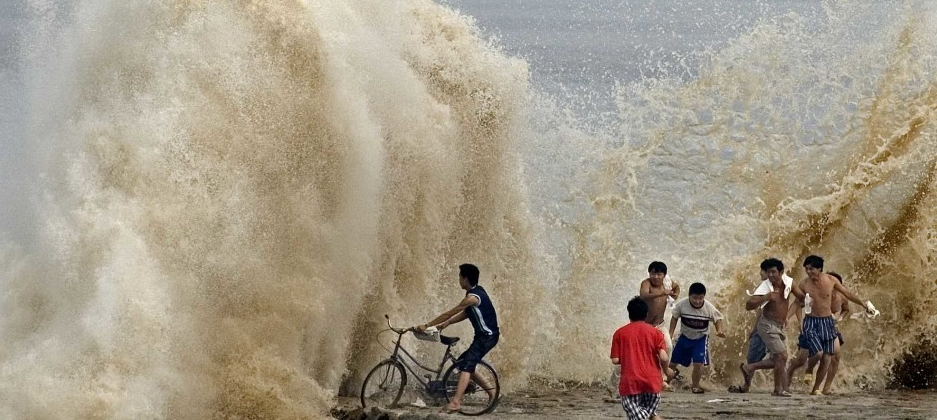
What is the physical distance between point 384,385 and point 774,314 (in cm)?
442

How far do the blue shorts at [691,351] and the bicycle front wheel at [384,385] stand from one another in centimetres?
352

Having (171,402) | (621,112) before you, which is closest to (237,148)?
(171,402)

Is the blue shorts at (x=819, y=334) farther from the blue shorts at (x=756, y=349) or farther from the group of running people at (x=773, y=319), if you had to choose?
the blue shorts at (x=756, y=349)

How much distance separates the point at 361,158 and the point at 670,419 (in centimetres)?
418

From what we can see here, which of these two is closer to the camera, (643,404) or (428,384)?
(643,404)

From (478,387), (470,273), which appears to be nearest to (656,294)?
(478,387)

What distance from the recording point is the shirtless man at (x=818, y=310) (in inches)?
627

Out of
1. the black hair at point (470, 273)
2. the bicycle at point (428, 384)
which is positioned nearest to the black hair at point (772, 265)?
the bicycle at point (428, 384)

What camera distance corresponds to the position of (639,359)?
12.0 m

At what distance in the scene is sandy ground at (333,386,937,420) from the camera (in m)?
14.5

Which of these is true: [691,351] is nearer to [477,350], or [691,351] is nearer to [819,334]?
[819,334]

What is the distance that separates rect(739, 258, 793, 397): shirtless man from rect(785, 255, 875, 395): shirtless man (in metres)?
0.15

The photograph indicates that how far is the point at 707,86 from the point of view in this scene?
2280cm

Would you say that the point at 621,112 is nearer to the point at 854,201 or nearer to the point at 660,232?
the point at 660,232
